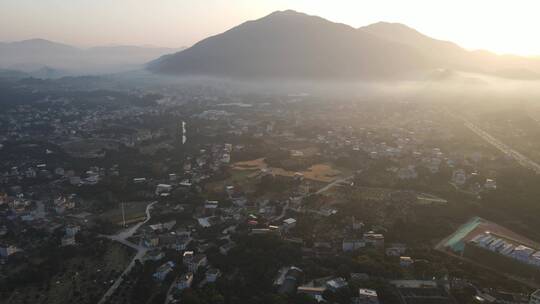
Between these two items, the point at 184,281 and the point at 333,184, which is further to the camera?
the point at 333,184

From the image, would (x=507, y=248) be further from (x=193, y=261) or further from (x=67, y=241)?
(x=67, y=241)

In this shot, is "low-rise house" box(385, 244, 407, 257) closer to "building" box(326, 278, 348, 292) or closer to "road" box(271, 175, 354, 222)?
"building" box(326, 278, 348, 292)

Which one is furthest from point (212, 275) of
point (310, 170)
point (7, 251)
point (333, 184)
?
point (310, 170)

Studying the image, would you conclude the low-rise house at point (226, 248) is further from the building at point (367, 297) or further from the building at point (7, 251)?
the building at point (7, 251)

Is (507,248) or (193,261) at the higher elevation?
(507,248)

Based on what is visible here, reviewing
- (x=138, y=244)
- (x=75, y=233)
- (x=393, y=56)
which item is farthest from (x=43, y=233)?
(x=393, y=56)

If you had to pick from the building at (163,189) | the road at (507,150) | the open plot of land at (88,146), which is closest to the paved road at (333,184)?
the building at (163,189)
